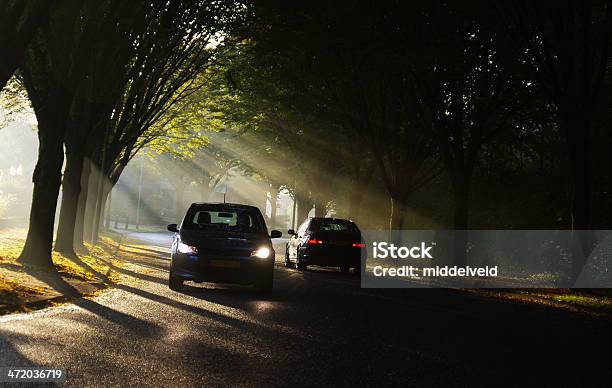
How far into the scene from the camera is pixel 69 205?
22000mm

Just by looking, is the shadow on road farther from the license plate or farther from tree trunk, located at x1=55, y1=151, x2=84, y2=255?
tree trunk, located at x1=55, y1=151, x2=84, y2=255

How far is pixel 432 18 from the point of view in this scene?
2092cm

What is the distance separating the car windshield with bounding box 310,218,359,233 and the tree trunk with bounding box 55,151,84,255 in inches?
261

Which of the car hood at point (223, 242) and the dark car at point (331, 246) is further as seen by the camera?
the dark car at point (331, 246)

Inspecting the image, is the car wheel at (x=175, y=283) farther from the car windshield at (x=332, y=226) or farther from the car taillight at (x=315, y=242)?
the car windshield at (x=332, y=226)

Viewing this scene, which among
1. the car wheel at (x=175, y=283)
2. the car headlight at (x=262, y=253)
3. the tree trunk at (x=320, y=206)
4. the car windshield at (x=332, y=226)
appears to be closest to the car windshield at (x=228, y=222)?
the car headlight at (x=262, y=253)

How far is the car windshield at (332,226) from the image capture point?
23172mm

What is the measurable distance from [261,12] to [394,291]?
26.0 feet

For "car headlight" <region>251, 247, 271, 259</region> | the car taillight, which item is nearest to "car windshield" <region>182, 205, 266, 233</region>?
"car headlight" <region>251, 247, 271, 259</region>

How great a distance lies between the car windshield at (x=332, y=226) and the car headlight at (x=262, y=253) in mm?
8003

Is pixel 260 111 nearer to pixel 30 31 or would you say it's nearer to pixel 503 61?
pixel 503 61

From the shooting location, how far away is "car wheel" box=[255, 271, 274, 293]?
15016mm

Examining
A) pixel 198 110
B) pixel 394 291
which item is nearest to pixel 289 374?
pixel 394 291

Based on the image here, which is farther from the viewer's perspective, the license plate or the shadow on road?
the license plate
